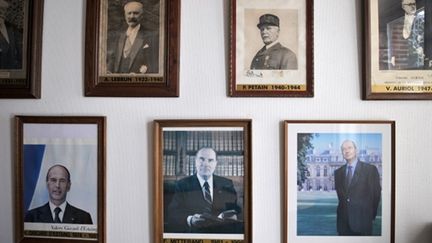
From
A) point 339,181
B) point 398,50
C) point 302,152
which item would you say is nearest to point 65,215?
point 302,152

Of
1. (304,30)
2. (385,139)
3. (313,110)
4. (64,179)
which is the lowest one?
(64,179)

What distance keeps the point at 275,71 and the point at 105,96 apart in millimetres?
612

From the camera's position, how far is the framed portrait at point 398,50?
119cm

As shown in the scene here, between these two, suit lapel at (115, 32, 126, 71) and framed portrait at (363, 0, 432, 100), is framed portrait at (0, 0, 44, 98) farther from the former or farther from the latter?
framed portrait at (363, 0, 432, 100)

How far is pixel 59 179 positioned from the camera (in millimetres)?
1255

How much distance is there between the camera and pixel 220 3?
48.3 inches

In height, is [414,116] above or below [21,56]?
below

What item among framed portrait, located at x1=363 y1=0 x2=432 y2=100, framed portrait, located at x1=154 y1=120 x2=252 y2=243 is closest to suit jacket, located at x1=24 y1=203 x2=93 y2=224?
framed portrait, located at x1=154 y1=120 x2=252 y2=243

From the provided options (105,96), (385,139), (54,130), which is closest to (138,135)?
(105,96)

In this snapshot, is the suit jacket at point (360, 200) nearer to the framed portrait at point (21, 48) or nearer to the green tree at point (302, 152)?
the green tree at point (302, 152)

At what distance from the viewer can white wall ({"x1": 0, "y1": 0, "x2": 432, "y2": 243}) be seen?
47.4 inches

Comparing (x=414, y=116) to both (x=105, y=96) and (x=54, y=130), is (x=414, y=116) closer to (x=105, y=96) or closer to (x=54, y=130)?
(x=105, y=96)

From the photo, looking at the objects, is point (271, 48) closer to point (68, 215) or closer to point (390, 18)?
point (390, 18)

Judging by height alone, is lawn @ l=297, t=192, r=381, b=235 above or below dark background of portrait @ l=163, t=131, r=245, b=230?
below
